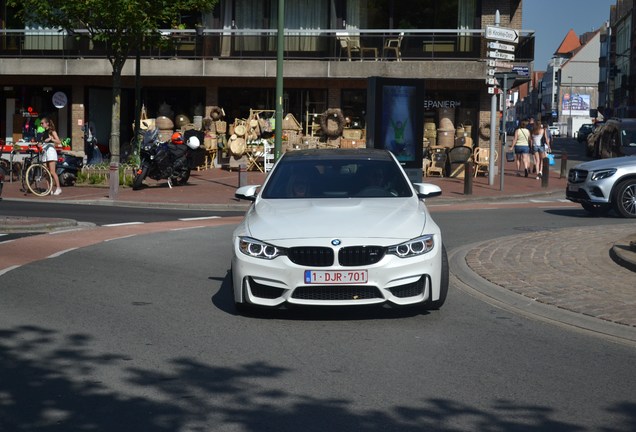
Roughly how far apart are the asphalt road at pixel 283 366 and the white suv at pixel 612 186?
30.3 feet

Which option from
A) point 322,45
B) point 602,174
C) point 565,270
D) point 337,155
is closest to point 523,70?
point 322,45

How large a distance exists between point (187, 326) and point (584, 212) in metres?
14.1

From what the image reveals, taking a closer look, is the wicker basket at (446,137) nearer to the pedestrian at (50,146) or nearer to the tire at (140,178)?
the tire at (140,178)

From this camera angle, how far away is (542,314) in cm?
962

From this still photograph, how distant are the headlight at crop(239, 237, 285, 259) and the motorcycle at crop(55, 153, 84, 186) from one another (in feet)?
64.0

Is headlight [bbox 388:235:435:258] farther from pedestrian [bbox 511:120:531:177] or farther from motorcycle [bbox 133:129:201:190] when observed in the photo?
pedestrian [bbox 511:120:531:177]

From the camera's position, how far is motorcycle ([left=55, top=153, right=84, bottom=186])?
90.4 feet

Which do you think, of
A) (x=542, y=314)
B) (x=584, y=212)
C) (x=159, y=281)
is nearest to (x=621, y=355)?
(x=542, y=314)

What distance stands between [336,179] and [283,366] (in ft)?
10.8

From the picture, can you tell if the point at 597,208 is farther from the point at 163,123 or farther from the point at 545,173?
the point at 163,123

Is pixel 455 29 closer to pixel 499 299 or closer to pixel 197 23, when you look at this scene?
pixel 197 23

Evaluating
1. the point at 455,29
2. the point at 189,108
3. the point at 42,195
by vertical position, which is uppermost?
the point at 455,29

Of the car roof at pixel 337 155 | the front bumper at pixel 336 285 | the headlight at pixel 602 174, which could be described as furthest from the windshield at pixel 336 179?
the headlight at pixel 602 174

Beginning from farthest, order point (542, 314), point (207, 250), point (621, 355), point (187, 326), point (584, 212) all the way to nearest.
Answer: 1. point (584, 212)
2. point (207, 250)
3. point (542, 314)
4. point (187, 326)
5. point (621, 355)
